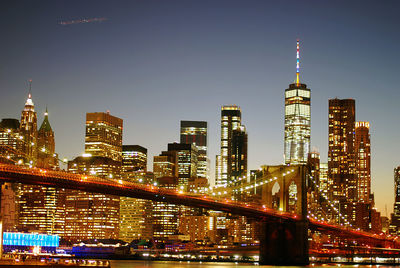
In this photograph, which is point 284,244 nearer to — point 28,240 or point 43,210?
point 28,240

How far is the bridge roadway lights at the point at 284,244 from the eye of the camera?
7194 cm

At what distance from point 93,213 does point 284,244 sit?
115m

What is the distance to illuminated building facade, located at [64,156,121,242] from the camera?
180625mm

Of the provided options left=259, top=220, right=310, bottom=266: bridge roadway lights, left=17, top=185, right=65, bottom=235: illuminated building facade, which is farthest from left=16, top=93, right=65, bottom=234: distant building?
left=259, top=220, right=310, bottom=266: bridge roadway lights

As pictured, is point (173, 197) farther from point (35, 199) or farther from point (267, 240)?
point (35, 199)

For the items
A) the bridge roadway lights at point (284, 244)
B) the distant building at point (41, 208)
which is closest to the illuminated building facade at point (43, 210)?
the distant building at point (41, 208)

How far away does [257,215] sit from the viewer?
233 feet

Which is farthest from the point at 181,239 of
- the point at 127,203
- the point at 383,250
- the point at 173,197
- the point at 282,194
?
the point at 173,197

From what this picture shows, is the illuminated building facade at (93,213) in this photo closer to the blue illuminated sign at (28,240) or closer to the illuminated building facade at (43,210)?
the illuminated building facade at (43,210)

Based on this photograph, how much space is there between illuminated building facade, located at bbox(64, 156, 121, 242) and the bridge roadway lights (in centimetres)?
10713

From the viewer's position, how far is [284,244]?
239 feet

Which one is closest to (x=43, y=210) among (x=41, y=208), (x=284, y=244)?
(x=41, y=208)

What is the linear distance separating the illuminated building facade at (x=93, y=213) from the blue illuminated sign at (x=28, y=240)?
71464 millimetres

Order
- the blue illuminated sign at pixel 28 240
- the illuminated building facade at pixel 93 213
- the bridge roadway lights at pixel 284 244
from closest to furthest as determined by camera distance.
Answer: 1. the bridge roadway lights at pixel 284 244
2. the blue illuminated sign at pixel 28 240
3. the illuminated building facade at pixel 93 213
